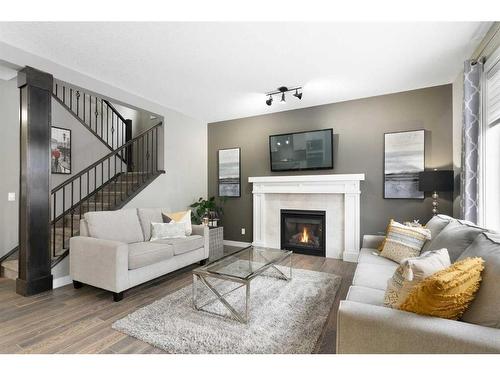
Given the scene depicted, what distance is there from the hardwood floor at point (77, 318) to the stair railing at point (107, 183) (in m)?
1.06

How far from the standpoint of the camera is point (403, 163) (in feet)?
12.6

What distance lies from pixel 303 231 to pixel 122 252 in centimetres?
307

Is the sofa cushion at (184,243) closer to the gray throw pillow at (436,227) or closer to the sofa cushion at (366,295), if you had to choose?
the sofa cushion at (366,295)

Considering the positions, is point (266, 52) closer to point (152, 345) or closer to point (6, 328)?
point (152, 345)

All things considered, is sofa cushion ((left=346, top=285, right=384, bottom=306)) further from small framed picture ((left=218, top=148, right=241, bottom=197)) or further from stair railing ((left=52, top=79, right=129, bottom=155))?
stair railing ((left=52, top=79, right=129, bottom=155))

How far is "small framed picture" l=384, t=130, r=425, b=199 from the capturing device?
3740 mm

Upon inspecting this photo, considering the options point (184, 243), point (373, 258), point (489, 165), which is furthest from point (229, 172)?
point (489, 165)

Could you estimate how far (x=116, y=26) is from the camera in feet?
7.67

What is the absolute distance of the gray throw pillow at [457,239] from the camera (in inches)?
67.4

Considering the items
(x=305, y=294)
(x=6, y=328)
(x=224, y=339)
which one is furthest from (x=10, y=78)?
(x=305, y=294)

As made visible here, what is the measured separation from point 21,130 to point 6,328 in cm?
200

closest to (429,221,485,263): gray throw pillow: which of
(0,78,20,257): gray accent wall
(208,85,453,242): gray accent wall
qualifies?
(208,85,453,242): gray accent wall

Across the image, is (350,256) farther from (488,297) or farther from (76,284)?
(76,284)

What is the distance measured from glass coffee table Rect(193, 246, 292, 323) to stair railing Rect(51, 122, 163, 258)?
2.18m
